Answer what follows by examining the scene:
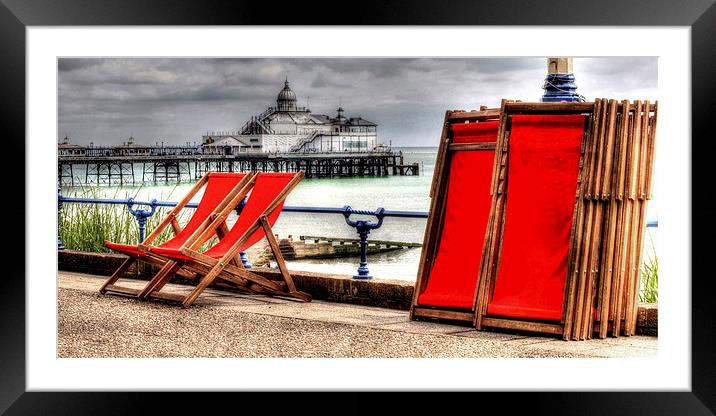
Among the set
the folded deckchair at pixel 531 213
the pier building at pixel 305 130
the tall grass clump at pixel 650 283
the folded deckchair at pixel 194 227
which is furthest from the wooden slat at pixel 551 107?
the pier building at pixel 305 130

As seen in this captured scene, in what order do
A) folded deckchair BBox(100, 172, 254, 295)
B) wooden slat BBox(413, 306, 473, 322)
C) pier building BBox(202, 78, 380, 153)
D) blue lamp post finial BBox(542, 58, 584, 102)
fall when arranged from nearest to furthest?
wooden slat BBox(413, 306, 473, 322)
blue lamp post finial BBox(542, 58, 584, 102)
folded deckchair BBox(100, 172, 254, 295)
pier building BBox(202, 78, 380, 153)

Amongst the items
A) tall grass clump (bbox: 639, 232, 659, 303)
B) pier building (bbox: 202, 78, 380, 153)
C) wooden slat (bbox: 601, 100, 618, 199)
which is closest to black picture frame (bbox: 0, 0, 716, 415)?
wooden slat (bbox: 601, 100, 618, 199)

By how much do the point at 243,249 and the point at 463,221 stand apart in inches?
76.9

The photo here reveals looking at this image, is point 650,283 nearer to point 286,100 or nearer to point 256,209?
point 256,209

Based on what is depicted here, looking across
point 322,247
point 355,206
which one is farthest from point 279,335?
point 355,206

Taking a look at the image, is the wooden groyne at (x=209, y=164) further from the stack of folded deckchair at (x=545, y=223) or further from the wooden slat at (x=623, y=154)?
the wooden slat at (x=623, y=154)

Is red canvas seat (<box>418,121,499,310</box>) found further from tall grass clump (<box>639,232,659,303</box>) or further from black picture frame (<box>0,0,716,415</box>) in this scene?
black picture frame (<box>0,0,716,415</box>)

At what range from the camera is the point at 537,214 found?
682cm

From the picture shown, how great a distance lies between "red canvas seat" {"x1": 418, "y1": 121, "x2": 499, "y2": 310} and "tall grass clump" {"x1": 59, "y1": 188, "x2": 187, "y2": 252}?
5.11 m

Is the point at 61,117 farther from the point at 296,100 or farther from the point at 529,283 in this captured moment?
the point at 529,283

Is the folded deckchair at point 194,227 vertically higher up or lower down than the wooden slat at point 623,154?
lower down

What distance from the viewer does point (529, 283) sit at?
22.0 feet

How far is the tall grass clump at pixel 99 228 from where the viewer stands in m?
11.6

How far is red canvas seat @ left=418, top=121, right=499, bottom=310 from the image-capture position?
7.06 metres
